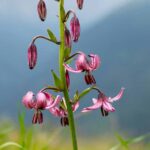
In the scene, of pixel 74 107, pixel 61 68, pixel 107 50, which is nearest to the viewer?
pixel 61 68

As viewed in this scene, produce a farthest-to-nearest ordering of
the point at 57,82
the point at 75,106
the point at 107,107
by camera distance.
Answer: the point at 75,106
the point at 107,107
the point at 57,82

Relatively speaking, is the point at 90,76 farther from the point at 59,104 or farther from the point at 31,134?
the point at 31,134

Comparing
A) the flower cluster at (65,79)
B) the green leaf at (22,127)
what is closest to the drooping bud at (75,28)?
the flower cluster at (65,79)

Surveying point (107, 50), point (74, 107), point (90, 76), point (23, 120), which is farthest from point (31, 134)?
point (107, 50)

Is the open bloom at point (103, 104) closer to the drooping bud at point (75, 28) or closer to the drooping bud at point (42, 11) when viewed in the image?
the drooping bud at point (75, 28)

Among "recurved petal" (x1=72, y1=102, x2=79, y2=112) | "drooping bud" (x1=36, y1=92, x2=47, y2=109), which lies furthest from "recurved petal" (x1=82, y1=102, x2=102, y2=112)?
"drooping bud" (x1=36, y1=92, x2=47, y2=109)

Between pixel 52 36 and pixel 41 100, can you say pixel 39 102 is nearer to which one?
pixel 41 100

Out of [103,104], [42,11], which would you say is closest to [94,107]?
[103,104]
